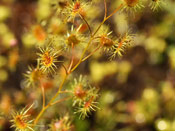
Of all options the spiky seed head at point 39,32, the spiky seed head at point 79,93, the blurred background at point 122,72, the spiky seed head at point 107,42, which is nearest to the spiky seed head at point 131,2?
the spiky seed head at point 107,42

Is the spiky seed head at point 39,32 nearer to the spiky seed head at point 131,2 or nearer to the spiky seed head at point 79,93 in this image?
the spiky seed head at point 79,93

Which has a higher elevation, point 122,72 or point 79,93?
point 122,72

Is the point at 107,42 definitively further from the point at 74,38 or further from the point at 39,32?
the point at 39,32

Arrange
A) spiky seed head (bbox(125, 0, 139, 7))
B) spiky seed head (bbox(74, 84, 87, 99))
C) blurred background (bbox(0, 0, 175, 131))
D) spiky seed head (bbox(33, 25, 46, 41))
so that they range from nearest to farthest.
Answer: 1. spiky seed head (bbox(125, 0, 139, 7))
2. spiky seed head (bbox(74, 84, 87, 99))
3. spiky seed head (bbox(33, 25, 46, 41))
4. blurred background (bbox(0, 0, 175, 131))

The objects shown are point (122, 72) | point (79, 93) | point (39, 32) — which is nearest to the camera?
point (79, 93)

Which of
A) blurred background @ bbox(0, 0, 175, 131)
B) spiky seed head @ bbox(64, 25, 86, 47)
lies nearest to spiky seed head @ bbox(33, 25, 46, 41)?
blurred background @ bbox(0, 0, 175, 131)

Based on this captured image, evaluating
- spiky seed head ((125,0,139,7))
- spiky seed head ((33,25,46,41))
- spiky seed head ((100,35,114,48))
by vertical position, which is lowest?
spiky seed head ((100,35,114,48))

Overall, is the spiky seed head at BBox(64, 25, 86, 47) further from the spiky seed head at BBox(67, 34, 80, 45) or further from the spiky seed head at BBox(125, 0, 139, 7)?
the spiky seed head at BBox(125, 0, 139, 7)

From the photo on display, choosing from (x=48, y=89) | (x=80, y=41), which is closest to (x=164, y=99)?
(x=48, y=89)

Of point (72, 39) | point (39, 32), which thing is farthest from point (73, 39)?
point (39, 32)
